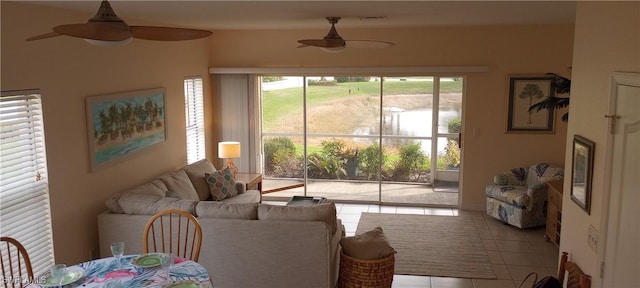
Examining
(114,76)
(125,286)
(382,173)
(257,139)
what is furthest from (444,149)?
(125,286)

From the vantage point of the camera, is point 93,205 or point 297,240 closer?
point 297,240

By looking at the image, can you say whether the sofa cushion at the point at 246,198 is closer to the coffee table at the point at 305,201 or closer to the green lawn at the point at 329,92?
the coffee table at the point at 305,201

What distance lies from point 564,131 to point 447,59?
189 centimetres

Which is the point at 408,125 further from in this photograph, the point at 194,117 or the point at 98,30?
the point at 98,30

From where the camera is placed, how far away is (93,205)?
183 inches

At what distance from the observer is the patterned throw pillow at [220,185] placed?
20.4 ft

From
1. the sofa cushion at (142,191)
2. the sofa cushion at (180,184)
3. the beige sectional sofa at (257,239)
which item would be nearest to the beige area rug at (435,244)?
the beige sectional sofa at (257,239)

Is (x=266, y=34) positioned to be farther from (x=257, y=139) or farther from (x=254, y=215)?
(x=254, y=215)

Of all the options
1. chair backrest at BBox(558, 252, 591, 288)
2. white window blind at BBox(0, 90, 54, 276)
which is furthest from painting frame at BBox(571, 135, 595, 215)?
white window blind at BBox(0, 90, 54, 276)

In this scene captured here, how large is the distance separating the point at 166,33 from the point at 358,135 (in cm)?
512

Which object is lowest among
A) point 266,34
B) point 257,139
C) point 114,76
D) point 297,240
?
point 297,240

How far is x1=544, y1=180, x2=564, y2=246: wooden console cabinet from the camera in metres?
5.51

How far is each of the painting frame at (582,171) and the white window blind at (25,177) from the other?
3.98 m

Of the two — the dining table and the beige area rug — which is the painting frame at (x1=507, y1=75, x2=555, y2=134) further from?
the dining table
